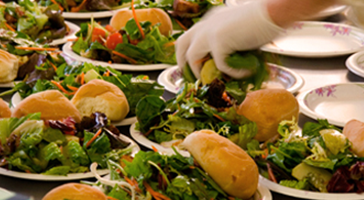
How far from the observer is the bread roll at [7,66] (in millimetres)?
2289

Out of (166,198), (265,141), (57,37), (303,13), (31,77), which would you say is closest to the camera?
(166,198)

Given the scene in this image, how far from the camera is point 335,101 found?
2.16 metres

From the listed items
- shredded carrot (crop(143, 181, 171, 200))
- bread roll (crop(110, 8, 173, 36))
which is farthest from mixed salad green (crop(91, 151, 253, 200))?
bread roll (crop(110, 8, 173, 36))

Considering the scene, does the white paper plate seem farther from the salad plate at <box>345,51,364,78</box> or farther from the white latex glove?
the salad plate at <box>345,51,364,78</box>

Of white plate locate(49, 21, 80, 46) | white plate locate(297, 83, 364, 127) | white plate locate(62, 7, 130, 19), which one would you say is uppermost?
white plate locate(297, 83, 364, 127)

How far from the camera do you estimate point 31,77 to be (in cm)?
229

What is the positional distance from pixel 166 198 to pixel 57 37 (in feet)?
5.92

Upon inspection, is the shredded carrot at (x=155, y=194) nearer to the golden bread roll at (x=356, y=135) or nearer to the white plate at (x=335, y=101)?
the golden bread roll at (x=356, y=135)

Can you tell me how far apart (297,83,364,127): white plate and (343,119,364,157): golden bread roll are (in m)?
0.29

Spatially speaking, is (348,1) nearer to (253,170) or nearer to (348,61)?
(253,170)

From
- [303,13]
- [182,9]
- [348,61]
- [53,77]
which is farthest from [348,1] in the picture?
[182,9]

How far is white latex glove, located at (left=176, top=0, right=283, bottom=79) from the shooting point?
1.72 meters

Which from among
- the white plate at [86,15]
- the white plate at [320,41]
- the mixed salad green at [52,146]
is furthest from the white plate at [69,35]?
the mixed salad green at [52,146]

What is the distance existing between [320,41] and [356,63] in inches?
15.0
